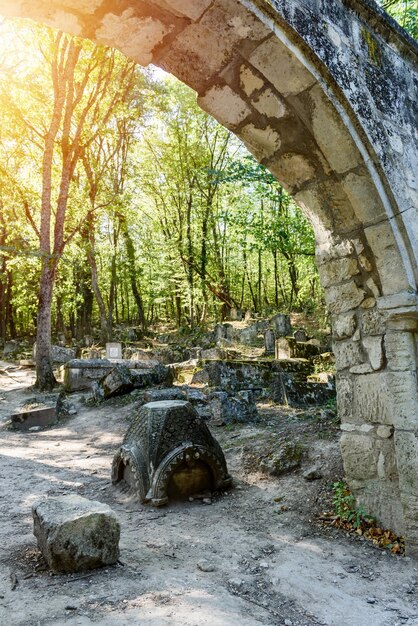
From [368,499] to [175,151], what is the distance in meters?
19.6

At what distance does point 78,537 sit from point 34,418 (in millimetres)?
5898

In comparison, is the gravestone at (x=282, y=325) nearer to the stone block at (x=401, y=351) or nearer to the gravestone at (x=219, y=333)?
the gravestone at (x=219, y=333)

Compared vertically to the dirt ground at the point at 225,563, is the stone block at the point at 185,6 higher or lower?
higher

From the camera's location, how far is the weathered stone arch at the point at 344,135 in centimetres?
266

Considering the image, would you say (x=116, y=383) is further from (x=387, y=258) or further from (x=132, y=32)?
(x=132, y=32)

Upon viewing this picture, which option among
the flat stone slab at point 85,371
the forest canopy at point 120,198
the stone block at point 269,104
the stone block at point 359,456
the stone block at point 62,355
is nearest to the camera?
the stone block at point 269,104

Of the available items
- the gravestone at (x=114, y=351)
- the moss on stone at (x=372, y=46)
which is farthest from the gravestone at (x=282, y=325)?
the moss on stone at (x=372, y=46)

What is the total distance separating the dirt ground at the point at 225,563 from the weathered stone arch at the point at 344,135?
546mm

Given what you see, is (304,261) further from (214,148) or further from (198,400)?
(214,148)

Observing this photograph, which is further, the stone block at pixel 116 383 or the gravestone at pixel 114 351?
the gravestone at pixel 114 351

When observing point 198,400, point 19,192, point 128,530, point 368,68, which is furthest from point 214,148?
point 128,530

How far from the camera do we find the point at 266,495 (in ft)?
14.0

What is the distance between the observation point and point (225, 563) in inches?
119

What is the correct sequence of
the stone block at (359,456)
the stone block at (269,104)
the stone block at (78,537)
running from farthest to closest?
the stone block at (359,456), the stone block at (269,104), the stone block at (78,537)
